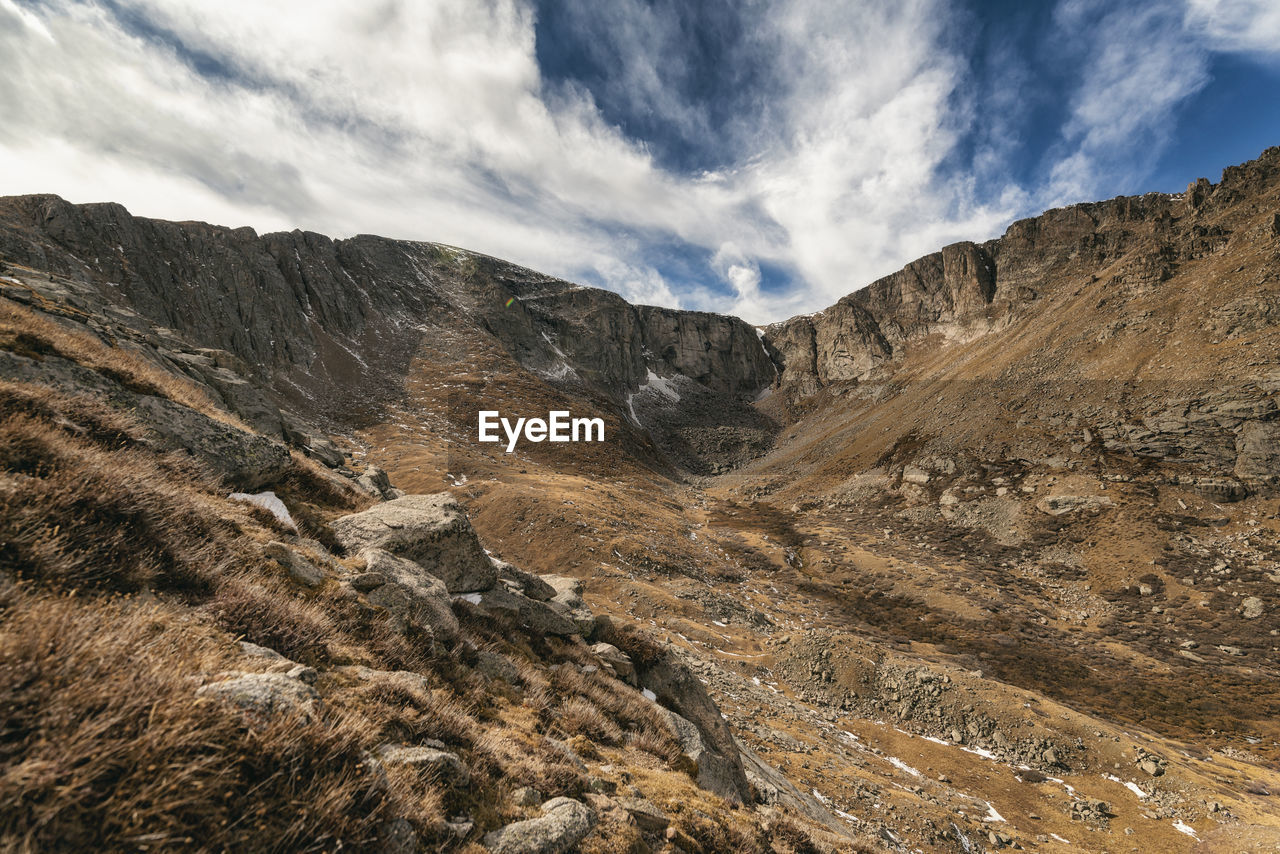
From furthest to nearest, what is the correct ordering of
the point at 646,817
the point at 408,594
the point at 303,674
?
the point at 408,594, the point at 646,817, the point at 303,674

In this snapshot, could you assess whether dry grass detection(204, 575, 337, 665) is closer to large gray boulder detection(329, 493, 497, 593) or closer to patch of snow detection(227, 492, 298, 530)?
patch of snow detection(227, 492, 298, 530)

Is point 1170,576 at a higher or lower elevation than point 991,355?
lower

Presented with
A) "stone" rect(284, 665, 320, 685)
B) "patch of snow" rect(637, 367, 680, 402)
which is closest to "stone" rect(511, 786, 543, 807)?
"stone" rect(284, 665, 320, 685)

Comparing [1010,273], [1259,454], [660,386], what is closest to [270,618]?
[1259,454]

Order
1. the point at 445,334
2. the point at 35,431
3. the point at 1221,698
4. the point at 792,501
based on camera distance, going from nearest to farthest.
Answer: the point at 35,431 → the point at 1221,698 → the point at 792,501 → the point at 445,334

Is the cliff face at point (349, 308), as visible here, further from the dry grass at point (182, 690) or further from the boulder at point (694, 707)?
the boulder at point (694, 707)

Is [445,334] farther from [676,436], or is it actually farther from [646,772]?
[646,772]

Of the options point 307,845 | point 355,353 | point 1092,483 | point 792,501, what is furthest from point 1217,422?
point 355,353

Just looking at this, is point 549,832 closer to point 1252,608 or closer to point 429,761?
point 429,761
